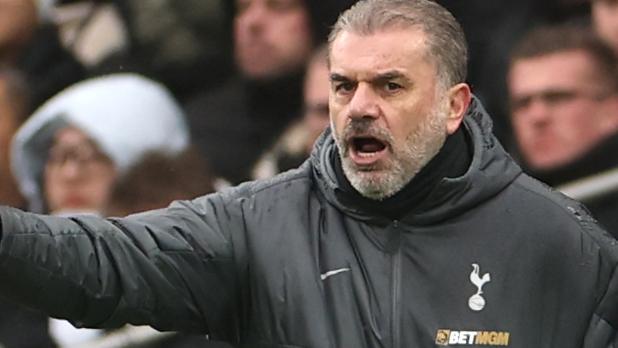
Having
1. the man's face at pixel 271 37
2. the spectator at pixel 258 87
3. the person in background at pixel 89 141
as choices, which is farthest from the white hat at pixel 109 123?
the man's face at pixel 271 37

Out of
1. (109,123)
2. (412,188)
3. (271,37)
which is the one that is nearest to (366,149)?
(412,188)

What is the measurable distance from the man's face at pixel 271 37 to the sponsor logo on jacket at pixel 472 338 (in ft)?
9.87

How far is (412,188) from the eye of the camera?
4203 millimetres

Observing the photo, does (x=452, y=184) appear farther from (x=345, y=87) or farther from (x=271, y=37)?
(x=271, y=37)

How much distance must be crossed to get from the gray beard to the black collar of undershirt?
0.6 inches

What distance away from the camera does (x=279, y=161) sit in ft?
23.2

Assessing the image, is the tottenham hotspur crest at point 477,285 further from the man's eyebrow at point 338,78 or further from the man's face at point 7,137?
the man's face at point 7,137

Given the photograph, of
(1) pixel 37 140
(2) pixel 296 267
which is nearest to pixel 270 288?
(2) pixel 296 267

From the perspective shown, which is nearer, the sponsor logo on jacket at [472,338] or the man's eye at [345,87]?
the sponsor logo on jacket at [472,338]

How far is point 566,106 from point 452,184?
215 centimetres

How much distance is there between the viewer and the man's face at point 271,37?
23.0 ft

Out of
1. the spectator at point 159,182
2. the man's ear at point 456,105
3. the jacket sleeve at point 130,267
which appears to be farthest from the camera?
the spectator at point 159,182

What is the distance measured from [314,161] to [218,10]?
10.5 feet

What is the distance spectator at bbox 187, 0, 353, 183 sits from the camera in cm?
700
